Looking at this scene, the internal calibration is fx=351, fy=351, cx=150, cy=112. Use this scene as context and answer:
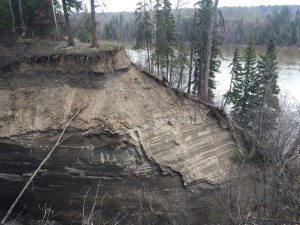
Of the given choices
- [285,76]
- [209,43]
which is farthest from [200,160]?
[285,76]

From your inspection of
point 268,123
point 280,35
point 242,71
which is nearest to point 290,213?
point 268,123

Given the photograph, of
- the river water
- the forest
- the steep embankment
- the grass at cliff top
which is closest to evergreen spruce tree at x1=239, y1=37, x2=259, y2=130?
the forest

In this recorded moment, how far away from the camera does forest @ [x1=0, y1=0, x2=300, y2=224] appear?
1287cm

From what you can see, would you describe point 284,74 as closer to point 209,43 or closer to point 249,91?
point 249,91

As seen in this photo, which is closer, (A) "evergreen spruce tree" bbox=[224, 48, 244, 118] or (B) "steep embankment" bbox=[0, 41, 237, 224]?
(B) "steep embankment" bbox=[0, 41, 237, 224]

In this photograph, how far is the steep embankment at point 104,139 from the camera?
14.1 m

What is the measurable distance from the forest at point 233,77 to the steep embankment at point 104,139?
4.22 ft

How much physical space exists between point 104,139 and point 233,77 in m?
17.0

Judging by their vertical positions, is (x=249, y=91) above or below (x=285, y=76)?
above

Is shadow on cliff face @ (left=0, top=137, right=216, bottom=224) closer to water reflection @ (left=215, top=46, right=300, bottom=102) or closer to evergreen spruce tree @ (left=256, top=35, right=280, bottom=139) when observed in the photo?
evergreen spruce tree @ (left=256, top=35, right=280, bottom=139)

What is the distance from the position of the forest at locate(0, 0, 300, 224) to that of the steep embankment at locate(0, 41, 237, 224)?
129 centimetres

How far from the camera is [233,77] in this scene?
92.7 ft

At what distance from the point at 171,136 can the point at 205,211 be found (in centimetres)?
356

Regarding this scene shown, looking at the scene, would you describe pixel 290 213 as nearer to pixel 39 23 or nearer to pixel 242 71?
pixel 39 23
